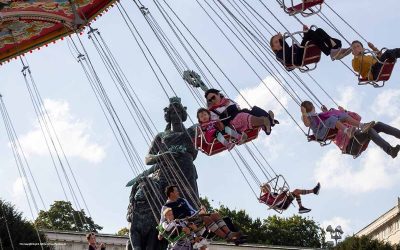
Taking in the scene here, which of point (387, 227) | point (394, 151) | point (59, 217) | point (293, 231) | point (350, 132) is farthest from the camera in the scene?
point (293, 231)

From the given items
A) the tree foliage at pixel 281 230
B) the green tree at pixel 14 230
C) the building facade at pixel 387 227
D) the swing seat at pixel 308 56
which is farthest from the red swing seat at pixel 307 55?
the tree foliage at pixel 281 230

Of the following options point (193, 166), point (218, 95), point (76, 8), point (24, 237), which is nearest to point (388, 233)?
point (24, 237)

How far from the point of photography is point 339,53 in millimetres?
20109

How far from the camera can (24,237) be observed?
37.0m

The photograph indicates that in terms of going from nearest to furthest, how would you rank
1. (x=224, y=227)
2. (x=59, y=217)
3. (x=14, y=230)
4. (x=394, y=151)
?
1. (x=394, y=151)
2. (x=224, y=227)
3. (x=14, y=230)
4. (x=59, y=217)

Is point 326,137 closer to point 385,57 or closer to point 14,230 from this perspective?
point 385,57

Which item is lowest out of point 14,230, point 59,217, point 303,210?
point 303,210

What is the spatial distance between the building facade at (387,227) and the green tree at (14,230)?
2089 centimetres

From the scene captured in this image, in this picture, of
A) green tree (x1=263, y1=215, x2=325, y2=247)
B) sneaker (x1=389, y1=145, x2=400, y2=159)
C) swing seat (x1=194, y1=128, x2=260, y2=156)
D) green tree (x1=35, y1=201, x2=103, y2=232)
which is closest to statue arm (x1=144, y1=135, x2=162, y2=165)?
swing seat (x1=194, y1=128, x2=260, y2=156)

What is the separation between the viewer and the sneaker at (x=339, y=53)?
20016mm

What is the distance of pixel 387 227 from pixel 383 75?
36.8m

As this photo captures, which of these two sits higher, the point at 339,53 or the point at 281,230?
the point at 281,230

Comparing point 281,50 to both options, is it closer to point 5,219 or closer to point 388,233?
point 5,219

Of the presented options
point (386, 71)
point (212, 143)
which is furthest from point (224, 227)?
point (386, 71)
